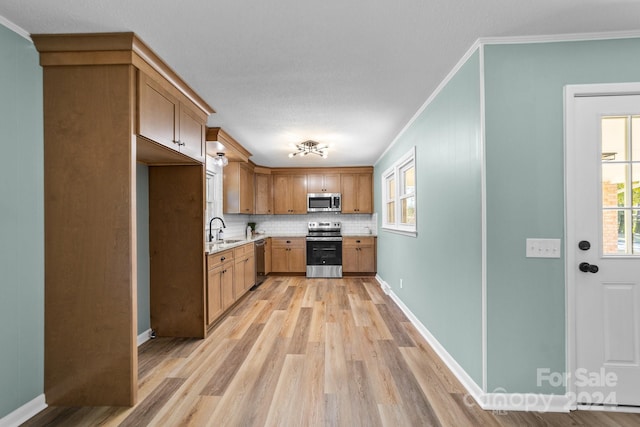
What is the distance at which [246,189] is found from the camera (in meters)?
5.93

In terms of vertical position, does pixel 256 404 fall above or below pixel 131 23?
below

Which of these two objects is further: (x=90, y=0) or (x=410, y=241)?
(x=410, y=241)

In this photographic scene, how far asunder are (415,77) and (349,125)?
51.7 inches

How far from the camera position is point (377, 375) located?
2.46 m

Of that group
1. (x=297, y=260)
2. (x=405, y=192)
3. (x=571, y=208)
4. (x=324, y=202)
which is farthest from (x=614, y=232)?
(x=297, y=260)

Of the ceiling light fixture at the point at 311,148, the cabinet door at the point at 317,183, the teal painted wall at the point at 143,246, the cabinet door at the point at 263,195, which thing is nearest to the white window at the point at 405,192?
the ceiling light fixture at the point at 311,148

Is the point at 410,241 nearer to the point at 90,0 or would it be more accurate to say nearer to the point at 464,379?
the point at 464,379

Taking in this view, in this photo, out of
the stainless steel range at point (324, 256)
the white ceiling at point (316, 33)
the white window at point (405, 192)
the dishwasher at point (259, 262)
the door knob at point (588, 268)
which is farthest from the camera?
the stainless steel range at point (324, 256)

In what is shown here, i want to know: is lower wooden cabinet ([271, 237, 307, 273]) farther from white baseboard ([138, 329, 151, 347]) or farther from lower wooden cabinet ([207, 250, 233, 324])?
white baseboard ([138, 329, 151, 347])

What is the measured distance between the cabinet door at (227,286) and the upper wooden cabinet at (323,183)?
10.5ft

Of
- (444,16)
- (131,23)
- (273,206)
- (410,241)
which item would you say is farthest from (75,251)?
(273,206)

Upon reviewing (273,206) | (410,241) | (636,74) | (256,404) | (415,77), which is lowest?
(256,404)

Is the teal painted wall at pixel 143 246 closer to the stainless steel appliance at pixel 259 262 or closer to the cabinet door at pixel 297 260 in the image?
the stainless steel appliance at pixel 259 262

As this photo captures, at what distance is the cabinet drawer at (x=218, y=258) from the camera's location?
3375mm
